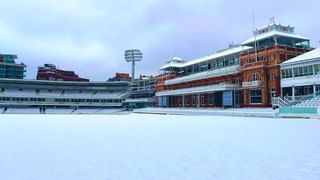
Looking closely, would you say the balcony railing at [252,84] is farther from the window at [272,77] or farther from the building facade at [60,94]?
the building facade at [60,94]

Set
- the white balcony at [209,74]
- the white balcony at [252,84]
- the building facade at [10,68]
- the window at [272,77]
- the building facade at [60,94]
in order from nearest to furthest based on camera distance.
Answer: the window at [272,77] → the white balcony at [252,84] → the white balcony at [209,74] → the building facade at [60,94] → the building facade at [10,68]

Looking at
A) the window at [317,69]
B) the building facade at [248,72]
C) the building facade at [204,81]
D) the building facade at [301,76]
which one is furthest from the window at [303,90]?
the building facade at [204,81]

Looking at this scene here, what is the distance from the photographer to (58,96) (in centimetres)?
8594

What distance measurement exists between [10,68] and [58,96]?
3122 cm

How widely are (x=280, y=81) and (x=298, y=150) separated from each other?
1313 inches

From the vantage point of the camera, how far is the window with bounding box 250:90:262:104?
45844 millimetres

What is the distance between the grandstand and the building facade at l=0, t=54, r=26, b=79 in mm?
21359

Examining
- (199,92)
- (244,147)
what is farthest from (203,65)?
(244,147)

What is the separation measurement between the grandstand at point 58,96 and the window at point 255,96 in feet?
150

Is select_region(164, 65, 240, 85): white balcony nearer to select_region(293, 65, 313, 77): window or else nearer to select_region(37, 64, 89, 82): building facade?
select_region(293, 65, 313, 77): window

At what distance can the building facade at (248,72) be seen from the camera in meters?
44.6

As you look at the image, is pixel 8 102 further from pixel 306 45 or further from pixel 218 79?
pixel 306 45

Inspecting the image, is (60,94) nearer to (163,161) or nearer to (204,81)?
(204,81)

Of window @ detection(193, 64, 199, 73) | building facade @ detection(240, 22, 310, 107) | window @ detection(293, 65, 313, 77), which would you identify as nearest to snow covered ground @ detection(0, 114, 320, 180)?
window @ detection(293, 65, 313, 77)
